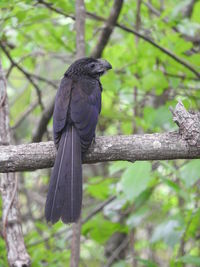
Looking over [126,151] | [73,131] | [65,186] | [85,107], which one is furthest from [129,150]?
[85,107]

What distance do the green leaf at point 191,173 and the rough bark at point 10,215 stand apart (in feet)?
3.77

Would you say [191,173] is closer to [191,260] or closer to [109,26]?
[191,260]

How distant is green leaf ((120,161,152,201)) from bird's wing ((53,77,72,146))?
551 mm

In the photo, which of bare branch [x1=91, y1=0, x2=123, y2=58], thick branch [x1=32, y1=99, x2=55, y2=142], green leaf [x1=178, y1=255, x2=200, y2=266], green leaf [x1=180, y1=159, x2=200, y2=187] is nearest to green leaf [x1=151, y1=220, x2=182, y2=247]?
green leaf [x1=178, y1=255, x2=200, y2=266]

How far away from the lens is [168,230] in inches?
141

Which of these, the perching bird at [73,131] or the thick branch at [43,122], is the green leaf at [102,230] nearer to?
the thick branch at [43,122]

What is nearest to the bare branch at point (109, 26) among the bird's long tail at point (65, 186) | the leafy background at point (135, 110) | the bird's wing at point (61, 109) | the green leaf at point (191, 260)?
the leafy background at point (135, 110)

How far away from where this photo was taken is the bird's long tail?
2629 mm

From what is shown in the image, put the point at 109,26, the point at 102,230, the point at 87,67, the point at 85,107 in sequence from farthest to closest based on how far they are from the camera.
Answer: the point at 109,26
the point at 102,230
the point at 87,67
the point at 85,107

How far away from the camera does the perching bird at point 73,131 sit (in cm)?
266

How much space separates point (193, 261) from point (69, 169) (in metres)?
1.06

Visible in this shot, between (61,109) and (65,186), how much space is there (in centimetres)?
65

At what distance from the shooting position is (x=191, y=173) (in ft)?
A: 10.5

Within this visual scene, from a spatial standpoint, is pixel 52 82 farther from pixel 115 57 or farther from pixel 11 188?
pixel 11 188
